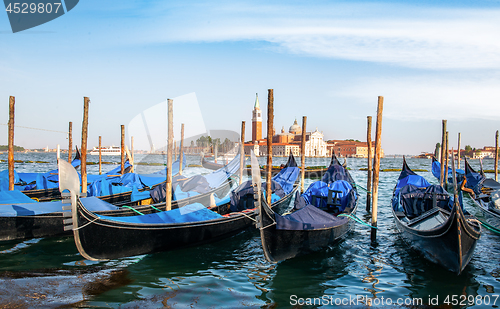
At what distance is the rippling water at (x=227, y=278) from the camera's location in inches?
148

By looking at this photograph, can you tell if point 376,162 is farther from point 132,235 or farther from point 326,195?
point 132,235

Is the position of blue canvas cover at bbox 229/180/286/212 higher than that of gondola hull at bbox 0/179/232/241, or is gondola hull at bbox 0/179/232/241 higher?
blue canvas cover at bbox 229/180/286/212

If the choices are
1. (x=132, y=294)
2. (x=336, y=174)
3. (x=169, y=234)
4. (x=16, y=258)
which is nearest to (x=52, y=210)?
(x=16, y=258)

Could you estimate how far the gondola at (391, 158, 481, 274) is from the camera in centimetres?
414

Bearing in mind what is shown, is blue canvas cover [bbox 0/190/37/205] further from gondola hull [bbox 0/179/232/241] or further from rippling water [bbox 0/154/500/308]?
rippling water [bbox 0/154/500/308]

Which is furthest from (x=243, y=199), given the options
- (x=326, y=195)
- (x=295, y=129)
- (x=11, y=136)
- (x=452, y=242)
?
(x=295, y=129)

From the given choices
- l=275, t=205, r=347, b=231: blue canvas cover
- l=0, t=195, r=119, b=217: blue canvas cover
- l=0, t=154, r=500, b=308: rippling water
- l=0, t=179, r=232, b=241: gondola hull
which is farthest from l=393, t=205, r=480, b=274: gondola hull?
l=0, t=195, r=119, b=217: blue canvas cover

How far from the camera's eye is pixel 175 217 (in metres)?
5.59

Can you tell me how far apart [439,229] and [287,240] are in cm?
197

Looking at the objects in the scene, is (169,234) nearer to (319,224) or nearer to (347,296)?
(319,224)

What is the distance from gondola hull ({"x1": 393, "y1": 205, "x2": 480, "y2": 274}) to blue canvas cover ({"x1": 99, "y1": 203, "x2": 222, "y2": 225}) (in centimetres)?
340

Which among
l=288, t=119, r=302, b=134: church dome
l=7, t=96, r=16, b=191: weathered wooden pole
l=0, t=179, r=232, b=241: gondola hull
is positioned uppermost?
l=288, t=119, r=302, b=134: church dome

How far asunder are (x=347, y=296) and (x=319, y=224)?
4.62 ft

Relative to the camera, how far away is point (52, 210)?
6.15 meters
